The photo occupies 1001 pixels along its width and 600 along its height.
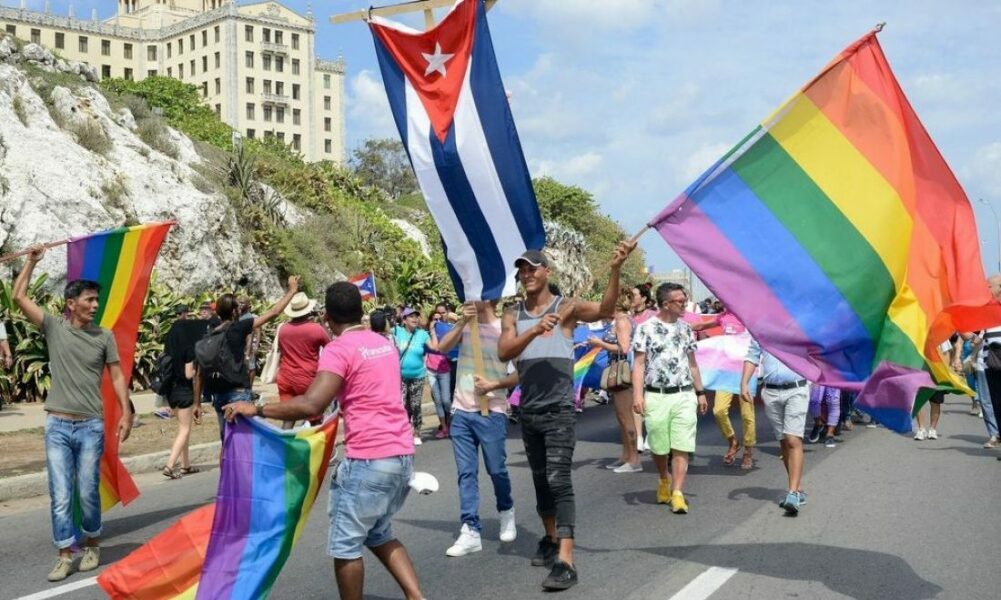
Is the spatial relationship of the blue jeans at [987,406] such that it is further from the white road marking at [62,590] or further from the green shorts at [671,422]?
the white road marking at [62,590]

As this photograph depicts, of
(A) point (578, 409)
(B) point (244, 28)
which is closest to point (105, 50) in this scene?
(B) point (244, 28)

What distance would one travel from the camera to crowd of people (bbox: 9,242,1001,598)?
211 inches

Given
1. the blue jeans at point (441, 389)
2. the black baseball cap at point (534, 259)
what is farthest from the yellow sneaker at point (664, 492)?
the blue jeans at point (441, 389)

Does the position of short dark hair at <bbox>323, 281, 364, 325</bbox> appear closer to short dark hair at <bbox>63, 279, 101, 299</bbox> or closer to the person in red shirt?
short dark hair at <bbox>63, 279, 101, 299</bbox>

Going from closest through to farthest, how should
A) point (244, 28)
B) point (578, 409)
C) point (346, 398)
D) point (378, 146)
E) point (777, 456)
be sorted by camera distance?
1. point (346, 398)
2. point (777, 456)
3. point (578, 409)
4. point (378, 146)
5. point (244, 28)

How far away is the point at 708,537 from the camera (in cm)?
785

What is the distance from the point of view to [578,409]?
698 inches

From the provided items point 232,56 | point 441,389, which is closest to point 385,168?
point 232,56

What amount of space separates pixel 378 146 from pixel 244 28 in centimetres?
2071

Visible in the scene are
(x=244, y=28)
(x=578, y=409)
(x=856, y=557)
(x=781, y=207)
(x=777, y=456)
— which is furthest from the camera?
(x=244, y=28)

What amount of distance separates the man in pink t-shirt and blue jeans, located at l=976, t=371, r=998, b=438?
948 cm

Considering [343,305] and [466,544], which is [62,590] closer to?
[466,544]

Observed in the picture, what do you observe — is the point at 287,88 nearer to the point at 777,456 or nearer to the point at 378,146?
the point at 378,146

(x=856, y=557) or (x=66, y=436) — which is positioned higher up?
(x=66, y=436)
